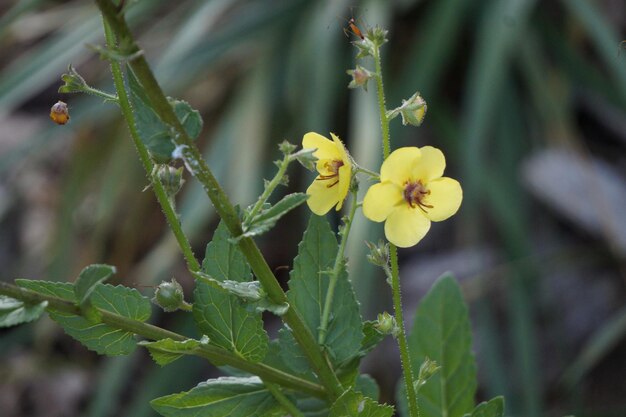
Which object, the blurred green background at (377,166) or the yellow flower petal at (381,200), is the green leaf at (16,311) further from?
the blurred green background at (377,166)

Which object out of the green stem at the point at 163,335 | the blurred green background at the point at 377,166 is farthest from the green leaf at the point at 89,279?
the blurred green background at the point at 377,166

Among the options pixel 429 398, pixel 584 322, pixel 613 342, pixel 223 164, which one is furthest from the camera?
pixel 223 164

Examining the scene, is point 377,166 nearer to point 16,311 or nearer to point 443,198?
point 443,198

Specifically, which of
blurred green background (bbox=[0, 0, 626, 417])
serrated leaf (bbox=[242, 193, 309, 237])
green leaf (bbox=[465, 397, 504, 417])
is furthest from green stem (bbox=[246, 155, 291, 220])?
blurred green background (bbox=[0, 0, 626, 417])

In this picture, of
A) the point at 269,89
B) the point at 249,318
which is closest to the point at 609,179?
the point at 269,89

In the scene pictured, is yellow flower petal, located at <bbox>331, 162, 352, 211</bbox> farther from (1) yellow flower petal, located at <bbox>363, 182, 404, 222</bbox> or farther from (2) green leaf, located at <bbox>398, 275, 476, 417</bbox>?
(2) green leaf, located at <bbox>398, 275, 476, 417</bbox>

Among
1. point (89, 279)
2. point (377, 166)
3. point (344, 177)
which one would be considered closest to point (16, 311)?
point (89, 279)

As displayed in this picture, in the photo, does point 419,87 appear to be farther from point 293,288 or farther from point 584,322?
point 293,288
